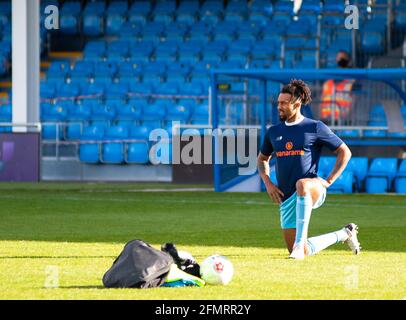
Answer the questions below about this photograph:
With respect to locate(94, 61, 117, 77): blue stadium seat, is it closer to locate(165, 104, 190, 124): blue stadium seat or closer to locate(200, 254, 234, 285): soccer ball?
locate(165, 104, 190, 124): blue stadium seat

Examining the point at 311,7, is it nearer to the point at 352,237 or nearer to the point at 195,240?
the point at 195,240

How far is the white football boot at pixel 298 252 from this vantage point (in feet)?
39.6

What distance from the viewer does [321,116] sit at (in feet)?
88.3

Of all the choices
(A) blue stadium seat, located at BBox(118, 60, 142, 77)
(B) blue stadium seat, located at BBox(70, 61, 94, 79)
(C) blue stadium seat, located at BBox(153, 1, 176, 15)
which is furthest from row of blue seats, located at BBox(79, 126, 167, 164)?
(C) blue stadium seat, located at BBox(153, 1, 176, 15)

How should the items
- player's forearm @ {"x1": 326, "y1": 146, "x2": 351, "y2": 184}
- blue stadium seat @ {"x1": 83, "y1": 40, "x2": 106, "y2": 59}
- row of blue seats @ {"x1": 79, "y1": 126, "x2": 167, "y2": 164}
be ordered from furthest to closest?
blue stadium seat @ {"x1": 83, "y1": 40, "x2": 106, "y2": 59} → row of blue seats @ {"x1": 79, "y1": 126, "x2": 167, "y2": 164} → player's forearm @ {"x1": 326, "y1": 146, "x2": 351, "y2": 184}

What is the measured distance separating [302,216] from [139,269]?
273 cm

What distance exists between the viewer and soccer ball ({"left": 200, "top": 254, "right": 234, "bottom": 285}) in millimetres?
10117

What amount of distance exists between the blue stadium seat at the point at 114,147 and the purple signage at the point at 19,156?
3.00 meters

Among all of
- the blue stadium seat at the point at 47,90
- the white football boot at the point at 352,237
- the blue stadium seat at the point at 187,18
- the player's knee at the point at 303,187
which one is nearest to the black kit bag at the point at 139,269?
the player's knee at the point at 303,187

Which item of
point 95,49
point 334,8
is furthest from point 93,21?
point 334,8

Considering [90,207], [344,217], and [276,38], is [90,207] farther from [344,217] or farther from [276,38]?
[276,38]

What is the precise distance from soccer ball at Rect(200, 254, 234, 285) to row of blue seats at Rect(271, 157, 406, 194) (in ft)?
48.4
